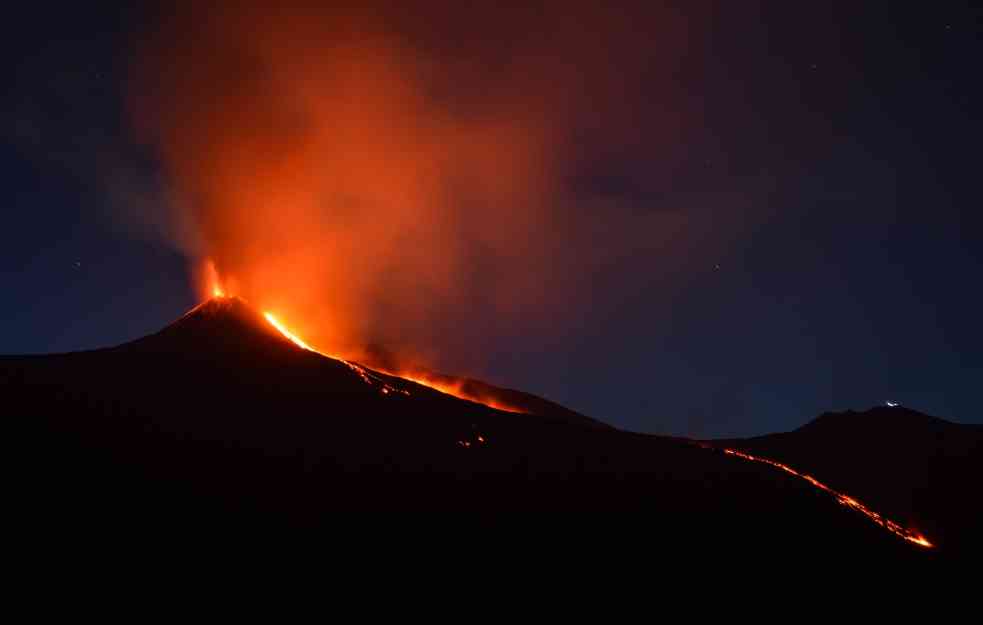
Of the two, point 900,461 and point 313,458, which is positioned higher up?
point 900,461

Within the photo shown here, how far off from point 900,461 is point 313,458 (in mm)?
47751

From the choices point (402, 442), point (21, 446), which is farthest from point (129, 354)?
point (402, 442)

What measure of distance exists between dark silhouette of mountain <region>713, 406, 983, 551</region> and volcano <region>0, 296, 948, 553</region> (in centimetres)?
1630

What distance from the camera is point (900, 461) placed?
5384cm

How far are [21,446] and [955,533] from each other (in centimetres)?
4980

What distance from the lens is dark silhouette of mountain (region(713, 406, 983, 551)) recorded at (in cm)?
4506

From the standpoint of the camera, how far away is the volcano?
72.4 ft

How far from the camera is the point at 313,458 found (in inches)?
1053

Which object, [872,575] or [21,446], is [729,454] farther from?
[21,446]

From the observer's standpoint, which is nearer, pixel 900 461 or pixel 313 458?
pixel 313 458

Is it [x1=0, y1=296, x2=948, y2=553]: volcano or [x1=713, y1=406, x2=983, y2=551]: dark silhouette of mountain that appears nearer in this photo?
[x1=0, y1=296, x2=948, y2=553]: volcano

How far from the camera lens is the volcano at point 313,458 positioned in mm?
22078

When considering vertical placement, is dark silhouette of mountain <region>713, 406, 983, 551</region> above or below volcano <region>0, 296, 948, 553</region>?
above

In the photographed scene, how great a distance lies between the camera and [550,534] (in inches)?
972
